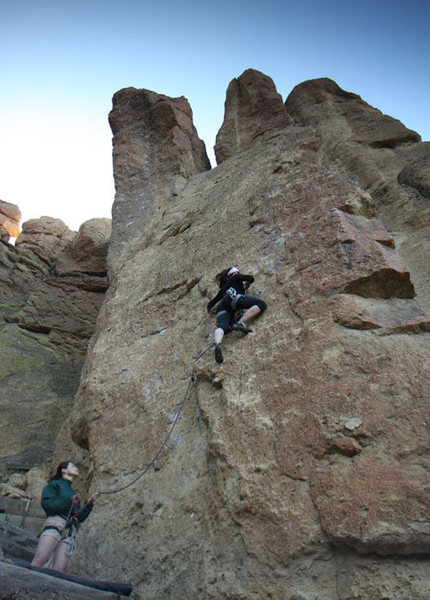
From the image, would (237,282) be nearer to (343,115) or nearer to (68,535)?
(68,535)

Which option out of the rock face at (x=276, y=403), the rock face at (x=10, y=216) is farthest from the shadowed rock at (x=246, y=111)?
the rock face at (x=10, y=216)

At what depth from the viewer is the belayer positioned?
520 cm

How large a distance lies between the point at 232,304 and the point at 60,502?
9.73ft

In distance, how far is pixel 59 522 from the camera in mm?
4656

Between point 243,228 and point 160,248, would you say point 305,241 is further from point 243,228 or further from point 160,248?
point 160,248

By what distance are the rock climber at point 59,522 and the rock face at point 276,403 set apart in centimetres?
32

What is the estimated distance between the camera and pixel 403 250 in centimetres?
718

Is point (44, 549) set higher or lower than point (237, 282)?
lower

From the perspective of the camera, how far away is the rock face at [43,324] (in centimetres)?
903

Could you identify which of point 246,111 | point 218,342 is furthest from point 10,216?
point 218,342

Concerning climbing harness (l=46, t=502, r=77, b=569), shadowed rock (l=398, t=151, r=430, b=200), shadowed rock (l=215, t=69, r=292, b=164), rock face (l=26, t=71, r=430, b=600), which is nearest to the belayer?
rock face (l=26, t=71, r=430, b=600)

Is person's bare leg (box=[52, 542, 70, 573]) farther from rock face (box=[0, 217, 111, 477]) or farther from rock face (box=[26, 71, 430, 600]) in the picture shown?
rock face (box=[0, 217, 111, 477])

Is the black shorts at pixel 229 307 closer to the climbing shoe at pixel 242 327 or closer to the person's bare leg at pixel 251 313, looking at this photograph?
the person's bare leg at pixel 251 313

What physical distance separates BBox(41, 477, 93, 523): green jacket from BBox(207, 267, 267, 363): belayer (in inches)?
88.2
